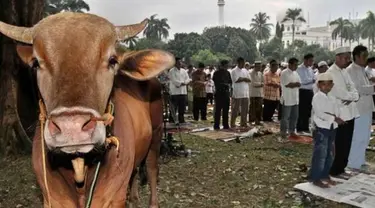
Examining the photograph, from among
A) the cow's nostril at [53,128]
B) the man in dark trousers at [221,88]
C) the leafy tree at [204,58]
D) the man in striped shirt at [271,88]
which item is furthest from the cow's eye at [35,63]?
the leafy tree at [204,58]

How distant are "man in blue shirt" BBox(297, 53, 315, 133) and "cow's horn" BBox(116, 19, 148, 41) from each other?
29.8 feet

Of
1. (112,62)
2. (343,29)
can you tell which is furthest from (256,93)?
(343,29)

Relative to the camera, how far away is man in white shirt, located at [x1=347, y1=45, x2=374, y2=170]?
24.1ft

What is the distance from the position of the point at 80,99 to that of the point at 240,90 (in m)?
Result: 10.7

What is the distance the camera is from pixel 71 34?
9.06 ft

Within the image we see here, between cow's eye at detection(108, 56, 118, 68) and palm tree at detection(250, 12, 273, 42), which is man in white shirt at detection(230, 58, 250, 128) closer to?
cow's eye at detection(108, 56, 118, 68)

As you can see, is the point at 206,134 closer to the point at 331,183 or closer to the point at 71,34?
the point at 331,183

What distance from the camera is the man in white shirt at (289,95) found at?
1105 cm

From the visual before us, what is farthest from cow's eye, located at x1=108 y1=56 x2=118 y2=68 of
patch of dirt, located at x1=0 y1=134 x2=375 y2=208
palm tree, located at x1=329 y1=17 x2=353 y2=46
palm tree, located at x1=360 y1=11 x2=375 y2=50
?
palm tree, located at x1=329 y1=17 x2=353 y2=46

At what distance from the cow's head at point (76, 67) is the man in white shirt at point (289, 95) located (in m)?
8.21

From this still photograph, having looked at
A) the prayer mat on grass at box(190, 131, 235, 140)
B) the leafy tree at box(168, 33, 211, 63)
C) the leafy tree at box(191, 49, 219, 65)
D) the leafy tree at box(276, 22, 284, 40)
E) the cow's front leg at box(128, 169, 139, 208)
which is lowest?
the prayer mat on grass at box(190, 131, 235, 140)

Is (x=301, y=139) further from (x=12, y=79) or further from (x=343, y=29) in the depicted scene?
(x=343, y=29)

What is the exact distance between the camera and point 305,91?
39.7 feet

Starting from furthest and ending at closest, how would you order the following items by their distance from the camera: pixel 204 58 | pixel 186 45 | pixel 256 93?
pixel 186 45 → pixel 204 58 → pixel 256 93
